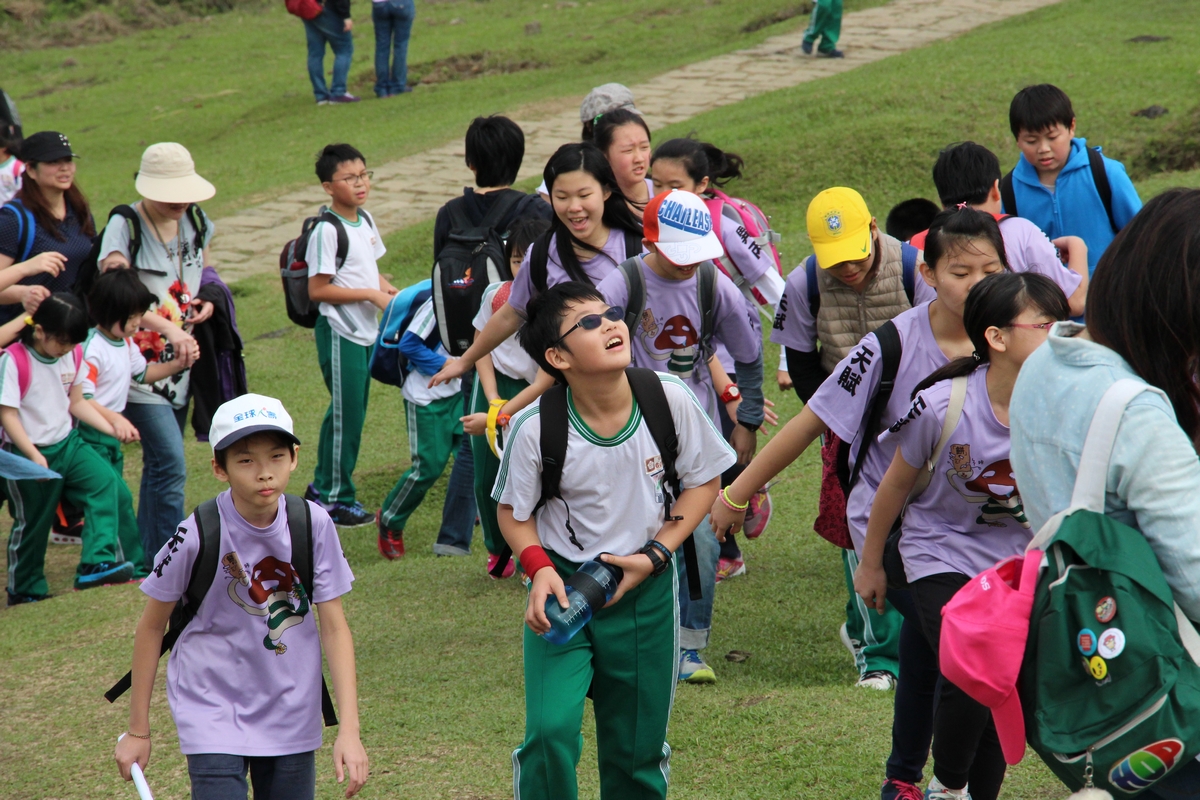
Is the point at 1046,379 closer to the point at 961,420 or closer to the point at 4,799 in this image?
the point at 961,420

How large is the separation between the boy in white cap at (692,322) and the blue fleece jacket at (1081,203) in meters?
1.58

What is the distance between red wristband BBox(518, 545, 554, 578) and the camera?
3012mm

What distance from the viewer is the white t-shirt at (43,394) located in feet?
18.4

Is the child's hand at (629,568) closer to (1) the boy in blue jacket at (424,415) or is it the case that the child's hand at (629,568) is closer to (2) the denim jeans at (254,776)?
(2) the denim jeans at (254,776)

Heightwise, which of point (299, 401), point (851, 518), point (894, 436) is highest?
point (894, 436)

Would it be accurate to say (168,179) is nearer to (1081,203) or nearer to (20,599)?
(20,599)

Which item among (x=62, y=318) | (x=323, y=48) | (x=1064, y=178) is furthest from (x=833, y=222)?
(x=323, y=48)

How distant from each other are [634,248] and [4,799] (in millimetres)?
2757

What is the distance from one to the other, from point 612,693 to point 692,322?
59.1 inches

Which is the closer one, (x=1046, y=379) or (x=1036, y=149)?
(x=1046, y=379)

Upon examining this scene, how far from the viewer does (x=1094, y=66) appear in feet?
40.1

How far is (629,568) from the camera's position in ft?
9.87

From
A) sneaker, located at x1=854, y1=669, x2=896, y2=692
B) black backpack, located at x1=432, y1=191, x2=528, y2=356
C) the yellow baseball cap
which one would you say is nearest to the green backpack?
the yellow baseball cap

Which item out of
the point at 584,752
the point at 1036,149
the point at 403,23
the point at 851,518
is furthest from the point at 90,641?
the point at 403,23
